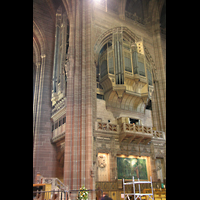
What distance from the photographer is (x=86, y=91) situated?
50.4 feet

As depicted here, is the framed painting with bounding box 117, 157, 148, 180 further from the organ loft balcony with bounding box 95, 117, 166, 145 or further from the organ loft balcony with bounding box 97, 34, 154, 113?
the organ loft balcony with bounding box 97, 34, 154, 113

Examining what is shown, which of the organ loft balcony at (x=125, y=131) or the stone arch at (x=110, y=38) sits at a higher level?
the stone arch at (x=110, y=38)

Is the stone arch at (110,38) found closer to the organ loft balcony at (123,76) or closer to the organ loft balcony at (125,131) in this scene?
the organ loft balcony at (123,76)

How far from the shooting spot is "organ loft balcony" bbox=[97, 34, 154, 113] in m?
16.9

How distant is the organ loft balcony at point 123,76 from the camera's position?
16.9 m

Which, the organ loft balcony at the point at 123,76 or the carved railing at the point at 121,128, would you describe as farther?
the organ loft balcony at the point at 123,76

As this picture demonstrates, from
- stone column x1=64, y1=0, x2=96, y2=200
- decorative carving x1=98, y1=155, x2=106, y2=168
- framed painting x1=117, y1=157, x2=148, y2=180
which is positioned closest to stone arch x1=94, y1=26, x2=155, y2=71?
stone column x1=64, y1=0, x2=96, y2=200

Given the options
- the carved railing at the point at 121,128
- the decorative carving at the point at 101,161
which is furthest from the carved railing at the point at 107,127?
the decorative carving at the point at 101,161

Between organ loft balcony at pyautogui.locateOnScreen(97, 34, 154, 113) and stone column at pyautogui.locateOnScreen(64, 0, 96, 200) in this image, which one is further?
organ loft balcony at pyautogui.locateOnScreen(97, 34, 154, 113)

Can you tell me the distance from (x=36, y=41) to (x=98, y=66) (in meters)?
9.24

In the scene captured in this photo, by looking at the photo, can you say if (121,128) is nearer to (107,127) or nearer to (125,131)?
(125,131)

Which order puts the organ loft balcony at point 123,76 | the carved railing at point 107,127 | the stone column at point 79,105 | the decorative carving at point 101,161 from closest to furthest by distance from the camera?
the stone column at point 79,105
the decorative carving at point 101,161
the carved railing at point 107,127
the organ loft balcony at point 123,76

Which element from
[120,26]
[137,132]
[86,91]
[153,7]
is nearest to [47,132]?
[86,91]
